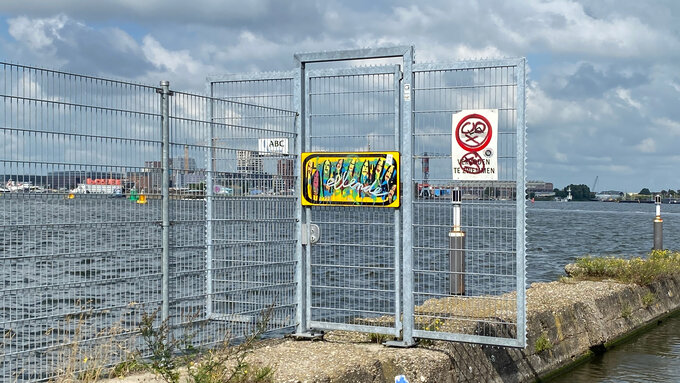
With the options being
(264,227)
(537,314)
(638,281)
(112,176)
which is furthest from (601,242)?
(112,176)

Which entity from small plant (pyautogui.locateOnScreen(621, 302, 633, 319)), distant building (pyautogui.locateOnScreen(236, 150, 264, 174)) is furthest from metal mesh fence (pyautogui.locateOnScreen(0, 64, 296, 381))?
small plant (pyautogui.locateOnScreen(621, 302, 633, 319))

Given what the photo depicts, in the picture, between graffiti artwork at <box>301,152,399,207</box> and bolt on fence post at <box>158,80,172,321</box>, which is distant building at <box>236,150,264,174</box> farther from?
bolt on fence post at <box>158,80,172,321</box>

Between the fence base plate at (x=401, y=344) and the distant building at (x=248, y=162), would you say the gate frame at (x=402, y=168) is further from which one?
the distant building at (x=248, y=162)

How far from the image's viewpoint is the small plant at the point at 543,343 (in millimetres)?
10430

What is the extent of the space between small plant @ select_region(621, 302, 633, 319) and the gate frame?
574 centimetres

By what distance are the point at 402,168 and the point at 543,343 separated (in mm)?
3358

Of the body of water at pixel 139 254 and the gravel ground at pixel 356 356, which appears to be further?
the gravel ground at pixel 356 356

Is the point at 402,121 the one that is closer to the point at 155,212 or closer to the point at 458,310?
the point at 458,310

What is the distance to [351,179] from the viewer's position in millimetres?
9195

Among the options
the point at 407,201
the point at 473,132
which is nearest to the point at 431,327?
the point at 407,201

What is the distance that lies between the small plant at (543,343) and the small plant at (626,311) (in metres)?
3.10

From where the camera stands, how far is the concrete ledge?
26.5ft

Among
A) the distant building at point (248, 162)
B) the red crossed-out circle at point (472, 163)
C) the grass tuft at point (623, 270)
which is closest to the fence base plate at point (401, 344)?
the red crossed-out circle at point (472, 163)

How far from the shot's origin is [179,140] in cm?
830
